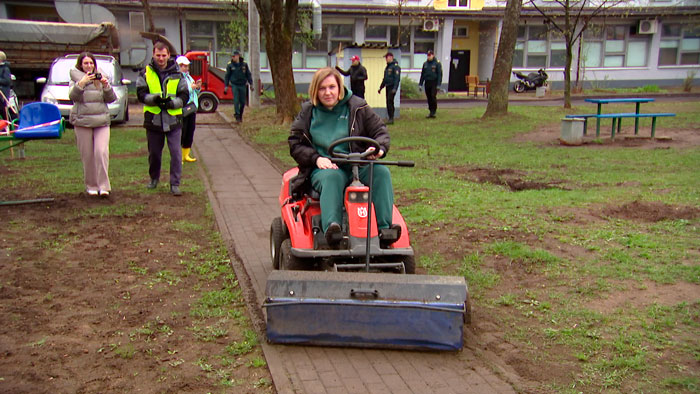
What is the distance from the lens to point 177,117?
9.09 m

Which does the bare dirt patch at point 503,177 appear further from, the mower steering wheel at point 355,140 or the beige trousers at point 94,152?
the beige trousers at point 94,152

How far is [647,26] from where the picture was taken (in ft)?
121

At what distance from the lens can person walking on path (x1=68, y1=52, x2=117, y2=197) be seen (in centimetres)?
848

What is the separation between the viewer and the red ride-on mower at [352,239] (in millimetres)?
4711

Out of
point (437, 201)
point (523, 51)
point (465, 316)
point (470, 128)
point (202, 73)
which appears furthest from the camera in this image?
point (523, 51)

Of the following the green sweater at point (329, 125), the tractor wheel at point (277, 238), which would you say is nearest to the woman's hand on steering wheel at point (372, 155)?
the green sweater at point (329, 125)

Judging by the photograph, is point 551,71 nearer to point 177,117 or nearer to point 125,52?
point 125,52

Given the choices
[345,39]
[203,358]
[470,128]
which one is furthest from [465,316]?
[345,39]

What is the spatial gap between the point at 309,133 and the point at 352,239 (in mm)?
1077

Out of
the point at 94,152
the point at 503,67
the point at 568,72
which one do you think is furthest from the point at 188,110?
the point at 568,72

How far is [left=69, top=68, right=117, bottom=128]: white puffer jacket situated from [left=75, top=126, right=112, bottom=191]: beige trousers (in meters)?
0.12

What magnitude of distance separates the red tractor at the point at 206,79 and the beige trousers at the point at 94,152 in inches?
619

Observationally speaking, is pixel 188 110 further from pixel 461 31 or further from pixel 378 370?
pixel 461 31

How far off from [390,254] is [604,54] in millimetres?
36510
